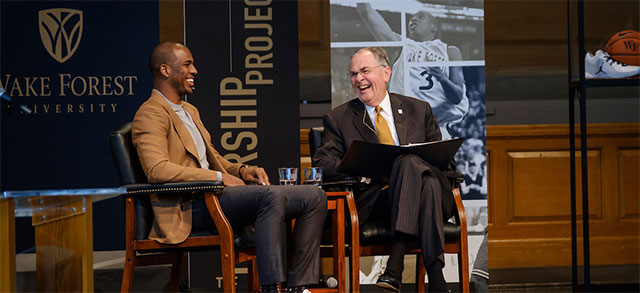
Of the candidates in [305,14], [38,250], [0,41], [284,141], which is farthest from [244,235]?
[305,14]

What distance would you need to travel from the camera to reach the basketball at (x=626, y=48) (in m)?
3.86

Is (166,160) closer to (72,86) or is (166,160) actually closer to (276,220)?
(276,220)

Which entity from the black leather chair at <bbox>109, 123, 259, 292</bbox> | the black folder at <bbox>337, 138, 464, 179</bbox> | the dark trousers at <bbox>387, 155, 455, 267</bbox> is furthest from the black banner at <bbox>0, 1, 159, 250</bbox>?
the dark trousers at <bbox>387, 155, 455, 267</bbox>

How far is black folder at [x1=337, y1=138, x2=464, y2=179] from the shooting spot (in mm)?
3223

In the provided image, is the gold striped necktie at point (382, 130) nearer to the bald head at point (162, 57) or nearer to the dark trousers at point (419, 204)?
the dark trousers at point (419, 204)

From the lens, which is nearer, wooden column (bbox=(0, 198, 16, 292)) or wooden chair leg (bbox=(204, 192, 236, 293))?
wooden column (bbox=(0, 198, 16, 292))

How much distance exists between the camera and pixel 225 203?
3039mm

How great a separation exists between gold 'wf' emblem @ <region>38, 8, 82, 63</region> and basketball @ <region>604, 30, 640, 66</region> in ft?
10.3

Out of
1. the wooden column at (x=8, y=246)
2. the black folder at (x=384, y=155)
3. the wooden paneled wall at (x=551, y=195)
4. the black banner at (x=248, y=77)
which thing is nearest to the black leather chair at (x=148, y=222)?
the black folder at (x=384, y=155)

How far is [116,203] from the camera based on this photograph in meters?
4.35

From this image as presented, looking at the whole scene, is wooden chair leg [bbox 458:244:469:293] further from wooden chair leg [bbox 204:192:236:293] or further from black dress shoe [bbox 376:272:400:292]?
wooden chair leg [bbox 204:192:236:293]

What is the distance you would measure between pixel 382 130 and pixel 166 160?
4.05 ft

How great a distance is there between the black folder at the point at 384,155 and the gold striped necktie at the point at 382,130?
36 cm

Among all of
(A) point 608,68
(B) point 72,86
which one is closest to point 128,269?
(B) point 72,86
